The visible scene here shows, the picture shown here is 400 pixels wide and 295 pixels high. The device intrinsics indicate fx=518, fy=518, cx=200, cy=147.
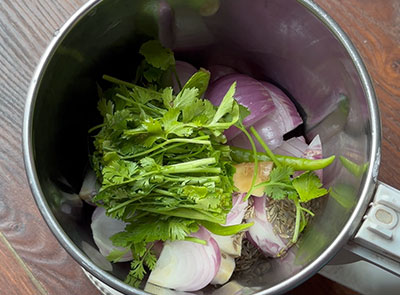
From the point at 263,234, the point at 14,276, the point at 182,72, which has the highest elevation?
the point at 182,72

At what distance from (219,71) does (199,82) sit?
11cm

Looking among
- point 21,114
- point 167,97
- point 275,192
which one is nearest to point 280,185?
point 275,192

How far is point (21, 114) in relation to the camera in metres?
0.94

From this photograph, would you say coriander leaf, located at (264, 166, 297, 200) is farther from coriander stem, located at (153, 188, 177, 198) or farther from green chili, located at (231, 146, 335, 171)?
coriander stem, located at (153, 188, 177, 198)

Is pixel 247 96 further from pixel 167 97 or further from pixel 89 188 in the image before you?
pixel 89 188

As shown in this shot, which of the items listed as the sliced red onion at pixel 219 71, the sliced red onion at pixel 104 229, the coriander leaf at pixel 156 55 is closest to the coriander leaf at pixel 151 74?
the coriander leaf at pixel 156 55

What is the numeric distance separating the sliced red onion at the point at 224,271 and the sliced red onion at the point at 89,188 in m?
0.23

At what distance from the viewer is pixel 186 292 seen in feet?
2.60

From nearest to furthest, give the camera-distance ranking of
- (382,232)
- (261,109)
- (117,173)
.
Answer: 1. (382,232)
2. (117,173)
3. (261,109)

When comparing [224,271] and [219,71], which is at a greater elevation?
[219,71]

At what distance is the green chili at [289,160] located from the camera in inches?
32.0

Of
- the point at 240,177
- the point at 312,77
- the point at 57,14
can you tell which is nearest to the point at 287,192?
the point at 240,177

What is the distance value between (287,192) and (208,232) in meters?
0.14

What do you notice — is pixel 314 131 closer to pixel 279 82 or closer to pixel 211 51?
pixel 279 82
